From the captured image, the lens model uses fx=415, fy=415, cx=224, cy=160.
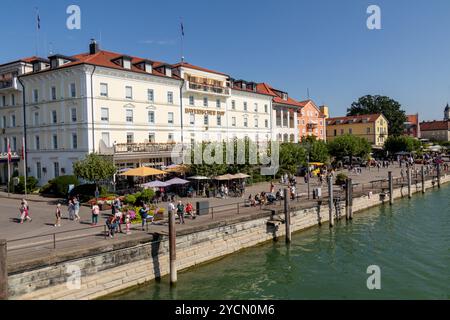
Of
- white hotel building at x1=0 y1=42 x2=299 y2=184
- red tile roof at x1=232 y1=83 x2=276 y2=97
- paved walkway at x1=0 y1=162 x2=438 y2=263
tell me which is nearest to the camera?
paved walkway at x1=0 y1=162 x2=438 y2=263

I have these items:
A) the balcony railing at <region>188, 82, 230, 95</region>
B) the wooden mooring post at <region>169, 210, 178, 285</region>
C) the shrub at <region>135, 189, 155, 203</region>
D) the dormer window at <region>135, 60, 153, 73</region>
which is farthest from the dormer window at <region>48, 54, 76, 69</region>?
the wooden mooring post at <region>169, 210, 178, 285</region>

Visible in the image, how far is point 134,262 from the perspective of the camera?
1939 cm

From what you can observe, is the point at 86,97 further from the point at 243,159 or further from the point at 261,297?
the point at 261,297

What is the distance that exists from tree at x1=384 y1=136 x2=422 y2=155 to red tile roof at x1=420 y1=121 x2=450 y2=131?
64703mm

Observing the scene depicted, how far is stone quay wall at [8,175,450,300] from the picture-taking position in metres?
16.1

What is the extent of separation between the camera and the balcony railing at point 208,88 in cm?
4869

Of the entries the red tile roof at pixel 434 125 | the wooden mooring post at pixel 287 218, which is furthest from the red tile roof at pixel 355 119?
the wooden mooring post at pixel 287 218

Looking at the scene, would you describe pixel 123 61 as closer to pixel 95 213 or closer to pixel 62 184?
pixel 62 184

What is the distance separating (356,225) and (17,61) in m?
37.5

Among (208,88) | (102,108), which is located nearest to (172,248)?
(102,108)

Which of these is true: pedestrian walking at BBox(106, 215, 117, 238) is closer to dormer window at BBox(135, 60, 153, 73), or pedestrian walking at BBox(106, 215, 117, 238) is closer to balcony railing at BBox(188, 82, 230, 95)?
dormer window at BBox(135, 60, 153, 73)

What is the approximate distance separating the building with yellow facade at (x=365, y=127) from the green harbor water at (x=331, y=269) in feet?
232
